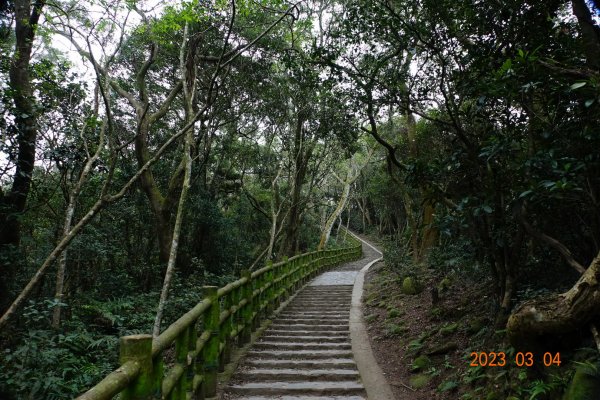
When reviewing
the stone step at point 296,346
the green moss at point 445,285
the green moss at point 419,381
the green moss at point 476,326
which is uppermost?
the green moss at point 445,285

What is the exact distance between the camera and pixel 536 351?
150 inches

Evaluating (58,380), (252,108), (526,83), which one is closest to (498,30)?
(526,83)

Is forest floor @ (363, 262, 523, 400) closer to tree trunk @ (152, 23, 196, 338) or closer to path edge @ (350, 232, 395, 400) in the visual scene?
path edge @ (350, 232, 395, 400)

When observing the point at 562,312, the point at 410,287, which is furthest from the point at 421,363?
the point at 410,287

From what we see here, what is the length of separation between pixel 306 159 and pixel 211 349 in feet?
41.4

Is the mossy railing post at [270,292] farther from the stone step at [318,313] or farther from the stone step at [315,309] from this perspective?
the stone step at [315,309]

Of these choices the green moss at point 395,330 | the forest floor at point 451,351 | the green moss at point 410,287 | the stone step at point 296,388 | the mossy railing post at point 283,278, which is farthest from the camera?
the mossy railing post at point 283,278

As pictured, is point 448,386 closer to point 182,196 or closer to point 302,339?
point 302,339

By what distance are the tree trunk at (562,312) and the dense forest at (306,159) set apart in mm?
16

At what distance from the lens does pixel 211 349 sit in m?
4.79

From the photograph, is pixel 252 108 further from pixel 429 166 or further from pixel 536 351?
pixel 536 351

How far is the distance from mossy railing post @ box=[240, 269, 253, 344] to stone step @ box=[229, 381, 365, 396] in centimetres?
138

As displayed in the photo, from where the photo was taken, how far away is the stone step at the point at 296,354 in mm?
6375

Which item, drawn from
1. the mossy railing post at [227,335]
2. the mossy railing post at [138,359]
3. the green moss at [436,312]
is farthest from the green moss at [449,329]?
the mossy railing post at [138,359]
